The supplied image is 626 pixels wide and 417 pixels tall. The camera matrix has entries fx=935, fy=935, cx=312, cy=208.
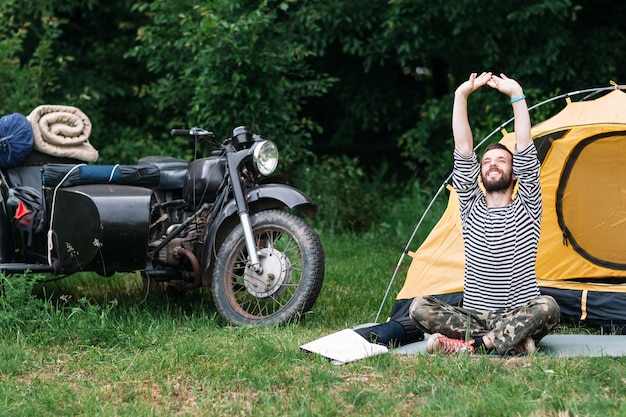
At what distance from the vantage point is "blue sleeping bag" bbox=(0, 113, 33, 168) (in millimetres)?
5633

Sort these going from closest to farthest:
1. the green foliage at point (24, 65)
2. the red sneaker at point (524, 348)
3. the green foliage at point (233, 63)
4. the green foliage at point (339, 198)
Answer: the red sneaker at point (524, 348) < the green foliage at point (233, 63) < the green foliage at point (339, 198) < the green foliage at point (24, 65)

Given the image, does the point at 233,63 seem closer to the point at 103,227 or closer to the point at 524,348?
the point at 103,227

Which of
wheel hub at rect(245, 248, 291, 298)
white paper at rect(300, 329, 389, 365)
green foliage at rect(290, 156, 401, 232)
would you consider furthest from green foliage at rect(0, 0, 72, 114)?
white paper at rect(300, 329, 389, 365)

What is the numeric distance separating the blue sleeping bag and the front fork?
50.5 inches

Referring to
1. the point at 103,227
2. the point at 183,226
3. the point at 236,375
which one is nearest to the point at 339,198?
the point at 183,226

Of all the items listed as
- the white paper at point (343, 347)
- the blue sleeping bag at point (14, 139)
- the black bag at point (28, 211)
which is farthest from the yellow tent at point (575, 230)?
the blue sleeping bag at point (14, 139)

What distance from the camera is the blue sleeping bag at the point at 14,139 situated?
5633 mm

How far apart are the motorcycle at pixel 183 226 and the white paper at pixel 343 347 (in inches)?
21.1

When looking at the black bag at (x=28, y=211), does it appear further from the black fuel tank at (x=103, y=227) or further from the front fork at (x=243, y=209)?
the front fork at (x=243, y=209)

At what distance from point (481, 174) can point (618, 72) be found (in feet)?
18.6

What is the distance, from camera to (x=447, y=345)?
15.1 feet

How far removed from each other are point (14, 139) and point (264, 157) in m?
1.55

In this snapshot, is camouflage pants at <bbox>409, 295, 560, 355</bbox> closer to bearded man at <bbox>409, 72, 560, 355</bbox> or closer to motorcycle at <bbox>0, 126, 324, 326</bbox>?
bearded man at <bbox>409, 72, 560, 355</bbox>

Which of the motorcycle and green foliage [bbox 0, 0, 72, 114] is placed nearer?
the motorcycle
